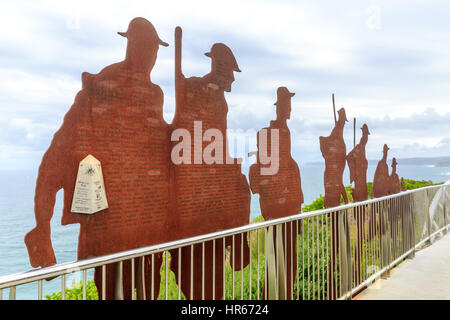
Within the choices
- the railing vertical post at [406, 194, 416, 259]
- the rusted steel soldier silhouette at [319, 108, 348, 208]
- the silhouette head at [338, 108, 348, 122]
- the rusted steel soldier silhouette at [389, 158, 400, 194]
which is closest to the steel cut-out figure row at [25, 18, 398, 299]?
the rusted steel soldier silhouette at [319, 108, 348, 208]

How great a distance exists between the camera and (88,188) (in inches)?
78.3

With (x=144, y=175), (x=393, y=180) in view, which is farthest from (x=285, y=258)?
(x=393, y=180)

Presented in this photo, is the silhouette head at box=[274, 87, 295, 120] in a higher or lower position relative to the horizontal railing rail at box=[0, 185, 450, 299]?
higher

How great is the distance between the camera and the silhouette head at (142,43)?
2.25 metres

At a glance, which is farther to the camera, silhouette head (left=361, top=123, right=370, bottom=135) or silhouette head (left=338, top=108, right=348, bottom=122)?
silhouette head (left=361, top=123, right=370, bottom=135)

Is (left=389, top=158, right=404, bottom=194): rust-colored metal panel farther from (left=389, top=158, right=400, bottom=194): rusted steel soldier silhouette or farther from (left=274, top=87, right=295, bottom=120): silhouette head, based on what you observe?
(left=274, top=87, right=295, bottom=120): silhouette head

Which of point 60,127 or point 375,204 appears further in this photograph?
point 375,204

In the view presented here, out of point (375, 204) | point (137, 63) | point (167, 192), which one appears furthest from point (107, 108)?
point (375, 204)

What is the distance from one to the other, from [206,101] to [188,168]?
58 cm

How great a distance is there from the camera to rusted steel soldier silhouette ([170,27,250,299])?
8.29 feet

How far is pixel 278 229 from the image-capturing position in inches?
106

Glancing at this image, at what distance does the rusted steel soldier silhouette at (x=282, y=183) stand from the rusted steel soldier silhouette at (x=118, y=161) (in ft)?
3.66

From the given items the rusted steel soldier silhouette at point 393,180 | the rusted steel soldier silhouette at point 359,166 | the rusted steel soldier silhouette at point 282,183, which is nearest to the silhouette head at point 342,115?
the rusted steel soldier silhouette at point 359,166
